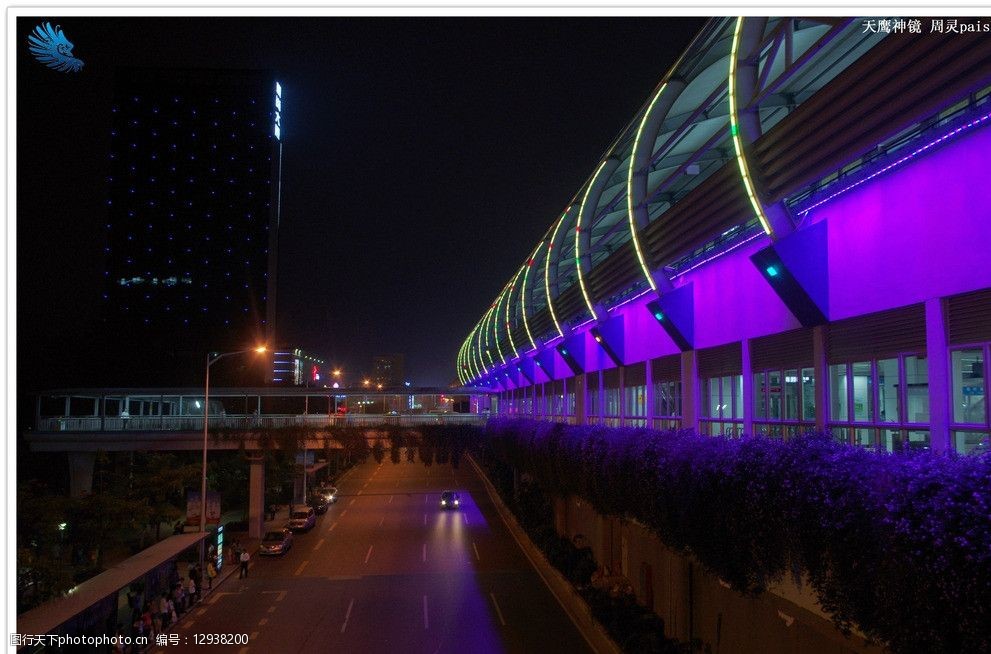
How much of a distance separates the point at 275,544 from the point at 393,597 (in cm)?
1068

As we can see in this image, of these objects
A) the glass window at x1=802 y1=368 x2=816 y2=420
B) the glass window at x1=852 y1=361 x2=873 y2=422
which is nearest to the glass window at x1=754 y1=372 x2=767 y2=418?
the glass window at x1=802 y1=368 x2=816 y2=420

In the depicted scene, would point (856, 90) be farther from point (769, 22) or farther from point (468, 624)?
point (468, 624)

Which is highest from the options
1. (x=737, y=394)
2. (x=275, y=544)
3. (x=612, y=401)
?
(x=737, y=394)

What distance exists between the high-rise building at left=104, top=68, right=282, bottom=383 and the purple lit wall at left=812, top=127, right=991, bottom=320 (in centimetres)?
11467

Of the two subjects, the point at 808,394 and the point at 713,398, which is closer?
the point at 808,394

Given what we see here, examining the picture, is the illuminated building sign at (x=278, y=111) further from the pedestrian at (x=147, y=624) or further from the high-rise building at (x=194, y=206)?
the pedestrian at (x=147, y=624)

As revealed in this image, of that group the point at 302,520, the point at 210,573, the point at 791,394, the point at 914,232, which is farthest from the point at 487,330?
the point at 914,232

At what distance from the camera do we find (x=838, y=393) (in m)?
13.5

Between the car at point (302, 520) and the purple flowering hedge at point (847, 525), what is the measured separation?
28.4m

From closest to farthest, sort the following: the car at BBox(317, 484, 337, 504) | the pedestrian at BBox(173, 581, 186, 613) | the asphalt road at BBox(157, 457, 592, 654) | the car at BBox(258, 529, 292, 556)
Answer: the asphalt road at BBox(157, 457, 592, 654) < the pedestrian at BBox(173, 581, 186, 613) < the car at BBox(258, 529, 292, 556) < the car at BBox(317, 484, 337, 504)

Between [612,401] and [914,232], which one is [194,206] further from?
[914,232]

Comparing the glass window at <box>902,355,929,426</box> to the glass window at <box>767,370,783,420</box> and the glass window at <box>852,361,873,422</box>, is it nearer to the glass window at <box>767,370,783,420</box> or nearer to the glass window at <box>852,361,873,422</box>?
the glass window at <box>852,361,873,422</box>

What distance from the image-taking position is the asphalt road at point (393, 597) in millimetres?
19688

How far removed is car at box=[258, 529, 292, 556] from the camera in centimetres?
3328
